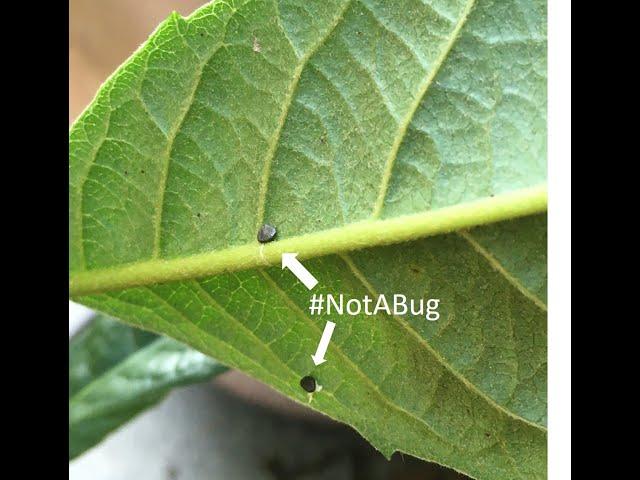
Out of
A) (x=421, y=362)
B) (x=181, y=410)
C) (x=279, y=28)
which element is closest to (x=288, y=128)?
(x=279, y=28)

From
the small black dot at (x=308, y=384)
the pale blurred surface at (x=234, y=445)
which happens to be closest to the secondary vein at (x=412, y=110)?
the small black dot at (x=308, y=384)

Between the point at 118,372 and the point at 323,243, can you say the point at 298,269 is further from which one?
the point at 118,372

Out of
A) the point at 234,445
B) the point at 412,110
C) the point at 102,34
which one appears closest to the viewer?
the point at 412,110

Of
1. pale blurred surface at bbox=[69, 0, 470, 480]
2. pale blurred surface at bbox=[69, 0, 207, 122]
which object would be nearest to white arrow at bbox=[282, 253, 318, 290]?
pale blurred surface at bbox=[69, 0, 207, 122]

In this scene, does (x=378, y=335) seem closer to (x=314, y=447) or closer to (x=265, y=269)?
(x=265, y=269)

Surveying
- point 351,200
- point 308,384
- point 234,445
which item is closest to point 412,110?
point 351,200

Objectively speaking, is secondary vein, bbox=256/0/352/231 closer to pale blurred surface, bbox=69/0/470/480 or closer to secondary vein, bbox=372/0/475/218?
secondary vein, bbox=372/0/475/218

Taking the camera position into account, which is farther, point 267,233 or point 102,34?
point 102,34
